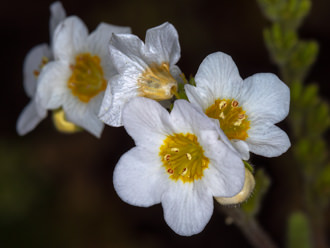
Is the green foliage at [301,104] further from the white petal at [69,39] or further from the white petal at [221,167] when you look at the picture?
the white petal at [221,167]

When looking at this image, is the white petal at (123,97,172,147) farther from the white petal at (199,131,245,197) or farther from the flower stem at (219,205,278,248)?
the flower stem at (219,205,278,248)

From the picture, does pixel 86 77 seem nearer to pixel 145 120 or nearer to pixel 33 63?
pixel 33 63

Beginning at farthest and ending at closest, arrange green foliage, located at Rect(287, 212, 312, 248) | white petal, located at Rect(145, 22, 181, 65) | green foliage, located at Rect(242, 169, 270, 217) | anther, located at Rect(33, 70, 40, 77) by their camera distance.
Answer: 1. green foliage, located at Rect(287, 212, 312, 248)
2. anther, located at Rect(33, 70, 40, 77)
3. green foliage, located at Rect(242, 169, 270, 217)
4. white petal, located at Rect(145, 22, 181, 65)

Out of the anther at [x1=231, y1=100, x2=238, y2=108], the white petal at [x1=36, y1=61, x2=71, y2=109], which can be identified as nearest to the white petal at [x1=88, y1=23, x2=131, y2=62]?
the white petal at [x1=36, y1=61, x2=71, y2=109]

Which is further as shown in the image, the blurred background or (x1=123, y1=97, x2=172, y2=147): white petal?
the blurred background

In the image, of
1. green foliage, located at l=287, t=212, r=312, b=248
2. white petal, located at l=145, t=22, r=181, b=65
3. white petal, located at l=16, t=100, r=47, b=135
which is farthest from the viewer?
green foliage, located at l=287, t=212, r=312, b=248

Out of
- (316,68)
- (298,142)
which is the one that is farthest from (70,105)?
(316,68)

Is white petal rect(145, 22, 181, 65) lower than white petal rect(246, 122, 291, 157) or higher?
higher

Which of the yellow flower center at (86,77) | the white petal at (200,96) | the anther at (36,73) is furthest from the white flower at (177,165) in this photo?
the anther at (36,73)
